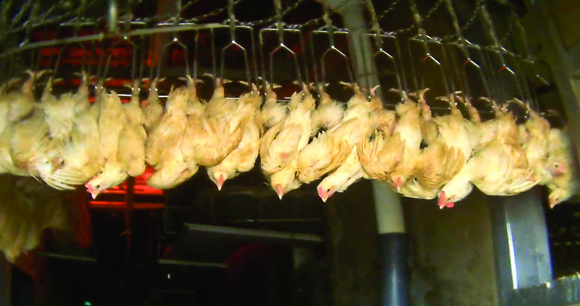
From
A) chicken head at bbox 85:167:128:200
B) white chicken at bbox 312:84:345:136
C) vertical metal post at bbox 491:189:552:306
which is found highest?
white chicken at bbox 312:84:345:136

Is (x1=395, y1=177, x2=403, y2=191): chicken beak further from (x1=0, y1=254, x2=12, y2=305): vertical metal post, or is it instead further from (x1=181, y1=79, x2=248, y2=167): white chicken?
(x1=0, y1=254, x2=12, y2=305): vertical metal post

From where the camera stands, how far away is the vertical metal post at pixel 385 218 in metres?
2.35

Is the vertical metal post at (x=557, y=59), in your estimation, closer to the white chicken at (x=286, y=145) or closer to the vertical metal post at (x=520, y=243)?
the vertical metal post at (x=520, y=243)

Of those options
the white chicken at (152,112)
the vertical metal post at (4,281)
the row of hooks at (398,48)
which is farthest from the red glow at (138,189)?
the white chicken at (152,112)

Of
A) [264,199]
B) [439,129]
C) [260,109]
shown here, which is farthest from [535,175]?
[264,199]

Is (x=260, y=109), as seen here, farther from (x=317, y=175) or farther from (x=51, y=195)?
(x=51, y=195)

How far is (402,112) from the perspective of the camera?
5.82 ft

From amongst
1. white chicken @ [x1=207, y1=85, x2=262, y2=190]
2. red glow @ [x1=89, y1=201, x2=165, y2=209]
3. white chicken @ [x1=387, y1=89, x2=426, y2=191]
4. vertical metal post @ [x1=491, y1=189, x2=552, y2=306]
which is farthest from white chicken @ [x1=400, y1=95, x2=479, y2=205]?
red glow @ [x1=89, y1=201, x2=165, y2=209]

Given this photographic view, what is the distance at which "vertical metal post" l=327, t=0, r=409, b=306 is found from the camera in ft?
7.72

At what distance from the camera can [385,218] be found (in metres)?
2.51

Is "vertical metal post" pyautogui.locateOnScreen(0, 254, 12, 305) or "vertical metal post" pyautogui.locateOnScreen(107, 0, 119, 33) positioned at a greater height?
"vertical metal post" pyautogui.locateOnScreen(107, 0, 119, 33)

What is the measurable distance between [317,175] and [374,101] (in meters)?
0.36

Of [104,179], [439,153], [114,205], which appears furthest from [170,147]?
[114,205]

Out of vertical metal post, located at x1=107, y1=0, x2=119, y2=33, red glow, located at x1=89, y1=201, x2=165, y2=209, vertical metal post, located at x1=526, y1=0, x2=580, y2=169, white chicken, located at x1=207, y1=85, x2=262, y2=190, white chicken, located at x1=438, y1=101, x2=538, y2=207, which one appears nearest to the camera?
vertical metal post, located at x1=107, y1=0, x2=119, y2=33
